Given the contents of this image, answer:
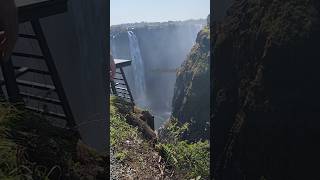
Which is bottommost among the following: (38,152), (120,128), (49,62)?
(120,128)

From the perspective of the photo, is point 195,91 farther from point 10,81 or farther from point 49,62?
point 10,81

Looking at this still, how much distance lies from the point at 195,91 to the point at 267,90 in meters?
45.5

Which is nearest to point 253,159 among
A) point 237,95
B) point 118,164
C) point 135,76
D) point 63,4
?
point 237,95

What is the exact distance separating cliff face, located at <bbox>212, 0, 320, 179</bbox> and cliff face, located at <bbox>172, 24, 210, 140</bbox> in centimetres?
3323

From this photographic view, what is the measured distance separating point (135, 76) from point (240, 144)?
61.5 meters

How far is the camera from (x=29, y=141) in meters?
2.97

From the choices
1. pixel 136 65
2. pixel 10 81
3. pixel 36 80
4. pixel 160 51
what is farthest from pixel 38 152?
pixel 160 51

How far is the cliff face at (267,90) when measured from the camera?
16.2 ft

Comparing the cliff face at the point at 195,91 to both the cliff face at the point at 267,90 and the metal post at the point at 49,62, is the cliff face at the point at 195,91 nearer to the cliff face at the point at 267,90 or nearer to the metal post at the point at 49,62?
the cliff face at the point at 267,90

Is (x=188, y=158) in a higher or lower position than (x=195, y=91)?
higher

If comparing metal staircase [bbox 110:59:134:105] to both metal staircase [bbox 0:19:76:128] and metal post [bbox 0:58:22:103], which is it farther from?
metal post [bbox 0:58:22:103]

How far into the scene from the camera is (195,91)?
50.6m

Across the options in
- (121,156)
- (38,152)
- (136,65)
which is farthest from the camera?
(136,65)

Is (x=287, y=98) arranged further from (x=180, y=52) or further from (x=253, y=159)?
(x=180, y=52)
